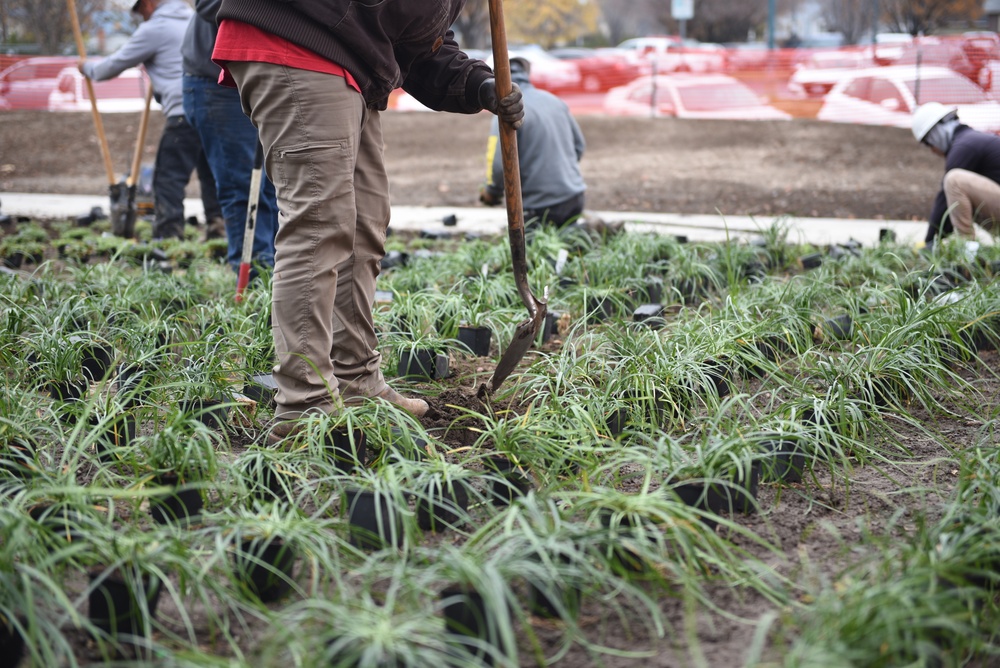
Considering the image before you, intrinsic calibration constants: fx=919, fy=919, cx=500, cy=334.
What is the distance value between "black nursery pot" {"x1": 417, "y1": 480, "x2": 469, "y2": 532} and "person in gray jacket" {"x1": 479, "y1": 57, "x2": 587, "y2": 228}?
146 inches

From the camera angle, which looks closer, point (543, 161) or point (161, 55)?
point (543, 161)

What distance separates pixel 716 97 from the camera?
1702 centimetres

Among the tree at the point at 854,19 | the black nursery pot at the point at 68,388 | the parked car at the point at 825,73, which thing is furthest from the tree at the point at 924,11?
the black nursery pot at the point at 68,388

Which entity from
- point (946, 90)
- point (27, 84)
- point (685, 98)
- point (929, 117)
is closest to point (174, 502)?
point (929, 117)

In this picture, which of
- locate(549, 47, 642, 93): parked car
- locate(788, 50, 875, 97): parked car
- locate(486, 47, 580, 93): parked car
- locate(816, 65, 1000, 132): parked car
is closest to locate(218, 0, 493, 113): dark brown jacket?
locate(816, 65, 1000, 132): parked car

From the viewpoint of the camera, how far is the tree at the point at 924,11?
1041 inches

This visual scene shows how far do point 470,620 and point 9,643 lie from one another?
3.10 feet

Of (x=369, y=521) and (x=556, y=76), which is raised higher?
(x=369, y=521)

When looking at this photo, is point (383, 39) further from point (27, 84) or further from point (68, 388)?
point (27, 84)

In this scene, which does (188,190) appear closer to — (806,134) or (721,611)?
(806,134)

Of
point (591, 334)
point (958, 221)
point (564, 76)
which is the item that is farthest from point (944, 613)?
point (564, 76)

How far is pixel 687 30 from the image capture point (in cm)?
4178

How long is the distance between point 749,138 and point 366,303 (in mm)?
12090

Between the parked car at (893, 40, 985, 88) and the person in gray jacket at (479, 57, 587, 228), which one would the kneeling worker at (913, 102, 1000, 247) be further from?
the parked car at (893, 40, 985, 88)
